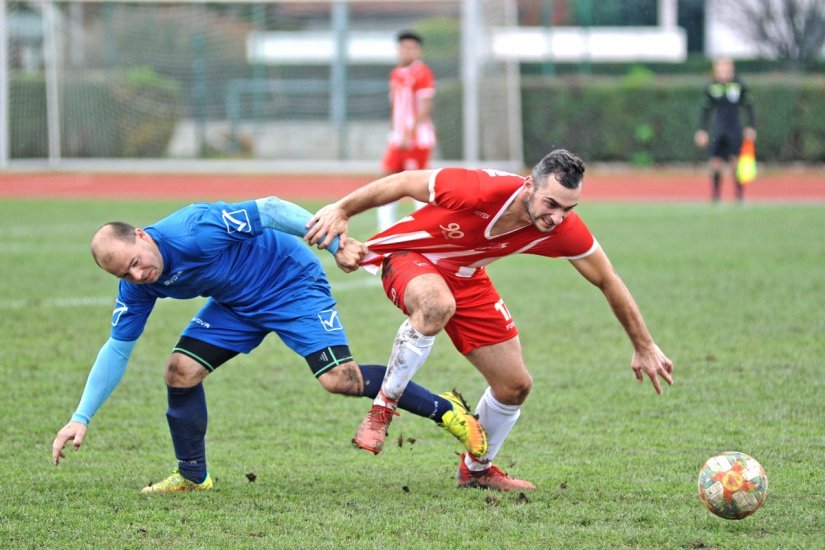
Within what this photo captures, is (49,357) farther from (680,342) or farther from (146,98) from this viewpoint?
(146,98)

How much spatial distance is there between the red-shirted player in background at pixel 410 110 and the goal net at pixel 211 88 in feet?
29.2

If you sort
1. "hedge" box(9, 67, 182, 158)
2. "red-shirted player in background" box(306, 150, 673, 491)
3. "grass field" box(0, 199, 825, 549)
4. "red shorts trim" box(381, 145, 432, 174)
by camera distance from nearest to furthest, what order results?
"grass field" box(0, 199, 825, 549) < "red-shirted player in background" box(306, 150, 673, 491) < "red shorts trim" box(381, 145, 432, 174) < "hedge" box(9, 67, 182, 158)

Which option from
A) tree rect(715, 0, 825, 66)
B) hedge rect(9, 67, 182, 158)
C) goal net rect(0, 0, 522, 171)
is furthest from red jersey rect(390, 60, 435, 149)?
tree rect(715, 0, 825, 66)

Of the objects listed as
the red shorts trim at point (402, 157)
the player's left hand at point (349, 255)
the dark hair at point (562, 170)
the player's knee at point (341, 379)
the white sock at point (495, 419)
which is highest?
the red shorts trim at point (402, 157)

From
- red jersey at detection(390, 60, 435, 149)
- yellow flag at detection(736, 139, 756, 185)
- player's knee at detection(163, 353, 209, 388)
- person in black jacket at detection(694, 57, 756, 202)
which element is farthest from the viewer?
person in black jacket at detection(694, 57, 756, 202)

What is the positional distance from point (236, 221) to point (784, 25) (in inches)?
1107

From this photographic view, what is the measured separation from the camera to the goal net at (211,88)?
24141 mm

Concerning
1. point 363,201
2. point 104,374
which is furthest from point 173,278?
point 363,201

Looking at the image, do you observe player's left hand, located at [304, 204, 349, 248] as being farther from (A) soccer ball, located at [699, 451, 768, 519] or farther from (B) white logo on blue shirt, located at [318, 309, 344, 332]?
(A) soccer ball, located at [699, 451, 768, 519]

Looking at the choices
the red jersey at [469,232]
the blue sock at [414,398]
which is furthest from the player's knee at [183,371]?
the red jersey at [469,232]

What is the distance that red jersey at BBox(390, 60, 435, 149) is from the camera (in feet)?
48.6

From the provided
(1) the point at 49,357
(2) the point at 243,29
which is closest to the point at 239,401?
(1) the point at 49,357

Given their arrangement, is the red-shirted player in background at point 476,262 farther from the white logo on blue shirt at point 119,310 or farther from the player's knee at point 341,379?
the white logo on blue shirt at point 119,310

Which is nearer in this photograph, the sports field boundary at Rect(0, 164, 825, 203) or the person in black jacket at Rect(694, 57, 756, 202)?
the person in black jacket at Rect(694, 57, 756, 202)
